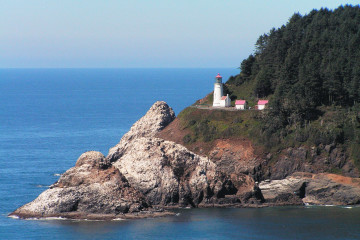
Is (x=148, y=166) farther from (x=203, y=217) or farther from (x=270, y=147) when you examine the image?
(x=270, y=147)

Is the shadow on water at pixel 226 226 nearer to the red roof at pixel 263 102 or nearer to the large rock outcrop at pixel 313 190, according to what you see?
the large rock outcrop at pixel 313 190

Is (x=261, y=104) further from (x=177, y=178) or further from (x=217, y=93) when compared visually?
(x=177, y=178)

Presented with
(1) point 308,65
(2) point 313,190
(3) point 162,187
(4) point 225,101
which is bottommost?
(2) point 313,190

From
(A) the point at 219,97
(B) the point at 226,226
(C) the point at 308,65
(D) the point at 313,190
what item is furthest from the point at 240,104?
(B) the point at 226,226

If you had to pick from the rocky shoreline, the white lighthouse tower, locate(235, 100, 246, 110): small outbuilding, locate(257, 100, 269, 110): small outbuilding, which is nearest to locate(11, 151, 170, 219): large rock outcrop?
the rocky shoreline

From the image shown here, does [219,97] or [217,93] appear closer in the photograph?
[219,97]

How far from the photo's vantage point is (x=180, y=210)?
79.7 meters

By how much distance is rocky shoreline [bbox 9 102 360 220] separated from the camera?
247 ft

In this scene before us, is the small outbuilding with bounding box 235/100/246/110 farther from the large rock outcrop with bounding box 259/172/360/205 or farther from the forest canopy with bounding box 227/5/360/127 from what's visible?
the large rock outcrop with bounding box 259/172/360/205

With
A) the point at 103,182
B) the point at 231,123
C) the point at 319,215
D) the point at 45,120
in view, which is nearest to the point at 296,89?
the point at 231,123

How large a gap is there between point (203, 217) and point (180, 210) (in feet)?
11.7

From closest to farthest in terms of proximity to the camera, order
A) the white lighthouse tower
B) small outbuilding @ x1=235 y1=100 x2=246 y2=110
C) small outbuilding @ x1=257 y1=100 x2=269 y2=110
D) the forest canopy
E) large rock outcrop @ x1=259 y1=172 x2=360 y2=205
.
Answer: large rock outcrop @ x1=259 y1=172 x2=360 y2=205, the forest canopy, small outbuilding @ x1=257 y1=100 x2=269 y2=110, small outbuilding @ x1=235 y1=100 x2=246 y2=110, the white lighthouse tower

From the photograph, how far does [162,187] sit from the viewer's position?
8125cm

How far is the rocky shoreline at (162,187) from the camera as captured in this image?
75.2 meters
